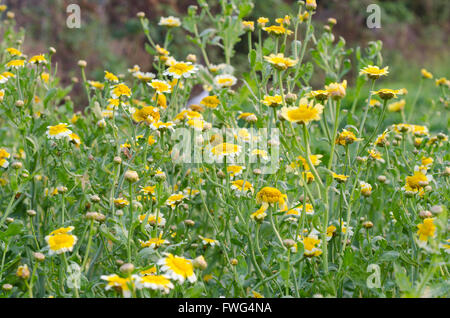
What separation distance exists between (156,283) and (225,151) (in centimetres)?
44

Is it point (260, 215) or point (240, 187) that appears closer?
point (260, 215)

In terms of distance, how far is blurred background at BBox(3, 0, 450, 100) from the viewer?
5609 mm

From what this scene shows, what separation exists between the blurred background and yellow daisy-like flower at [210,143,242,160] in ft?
10.2

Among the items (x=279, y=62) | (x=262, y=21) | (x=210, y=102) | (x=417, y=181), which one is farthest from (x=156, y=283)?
(x=262, y=21)

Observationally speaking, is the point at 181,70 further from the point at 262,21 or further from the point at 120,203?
the point at 120,203

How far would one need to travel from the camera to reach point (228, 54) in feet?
6.56

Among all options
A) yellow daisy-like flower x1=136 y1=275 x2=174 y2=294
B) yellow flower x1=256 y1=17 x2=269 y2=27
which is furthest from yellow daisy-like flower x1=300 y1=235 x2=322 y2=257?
yellow flower x1=256 y1=17 x2=269 y2=27

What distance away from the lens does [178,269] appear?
3.10 ft

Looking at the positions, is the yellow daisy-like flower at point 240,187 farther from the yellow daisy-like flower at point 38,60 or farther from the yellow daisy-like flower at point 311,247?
→ the yellow daisy-like flower at point 38,60
